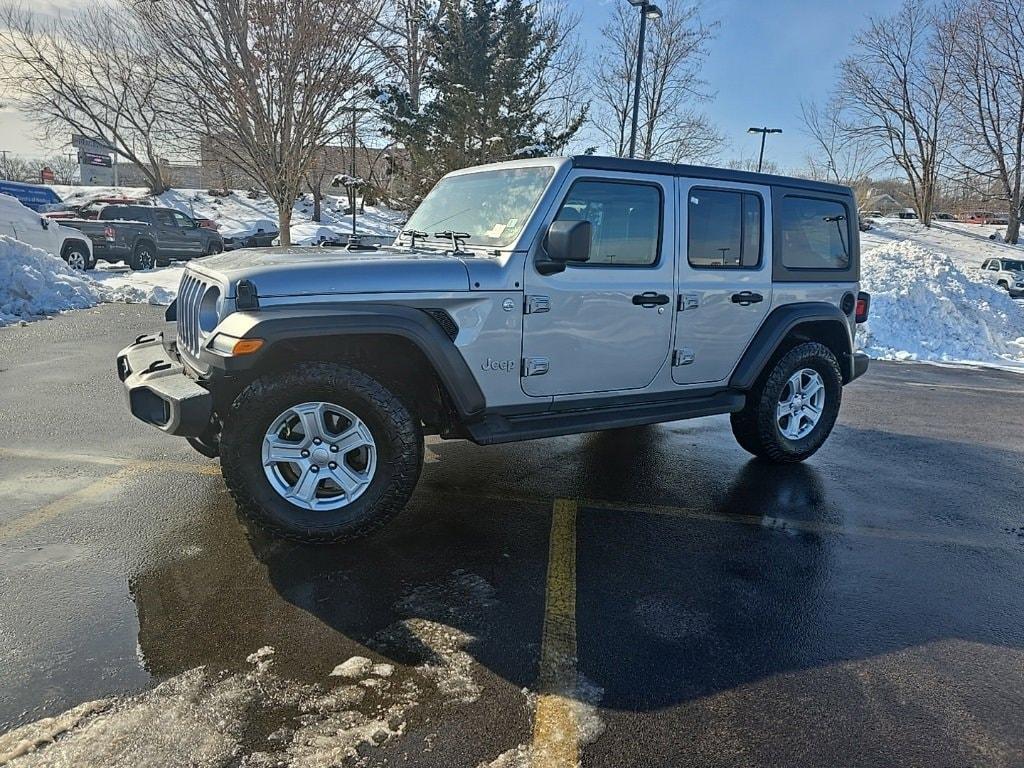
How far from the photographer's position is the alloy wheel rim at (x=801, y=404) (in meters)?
5.28

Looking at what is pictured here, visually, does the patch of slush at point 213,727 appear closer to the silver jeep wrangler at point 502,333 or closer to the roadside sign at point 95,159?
the silver jeep wrangler at point 502,333

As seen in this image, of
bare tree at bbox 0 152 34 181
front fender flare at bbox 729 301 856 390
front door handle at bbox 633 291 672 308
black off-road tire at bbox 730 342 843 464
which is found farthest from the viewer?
bare tree at bbox 0 152 34 181

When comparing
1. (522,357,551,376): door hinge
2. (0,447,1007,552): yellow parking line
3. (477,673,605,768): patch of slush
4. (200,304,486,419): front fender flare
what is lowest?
(477,673,605,768): patch of slush

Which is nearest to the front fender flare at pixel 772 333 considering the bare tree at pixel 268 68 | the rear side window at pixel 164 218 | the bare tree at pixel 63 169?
the bare tree at pixel 268 68

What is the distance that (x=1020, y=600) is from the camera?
3.38m

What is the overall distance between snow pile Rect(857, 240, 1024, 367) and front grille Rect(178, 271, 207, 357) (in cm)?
1067

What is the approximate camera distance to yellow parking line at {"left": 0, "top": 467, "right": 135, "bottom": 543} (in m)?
3.64

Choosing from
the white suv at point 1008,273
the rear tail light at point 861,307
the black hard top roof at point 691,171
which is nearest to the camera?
the black hard top roof at point 691,171

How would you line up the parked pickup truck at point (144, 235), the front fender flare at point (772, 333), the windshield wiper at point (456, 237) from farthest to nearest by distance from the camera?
the parked pickup truck at point (144, 235) < the front fender flare at point (772, 333) < the windshield wiper at point (456, 237)

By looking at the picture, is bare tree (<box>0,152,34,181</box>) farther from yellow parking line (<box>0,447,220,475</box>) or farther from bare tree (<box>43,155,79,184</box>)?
yellow parking line (<box>0,447,220,475</box>)

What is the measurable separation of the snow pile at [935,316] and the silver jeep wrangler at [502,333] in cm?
745

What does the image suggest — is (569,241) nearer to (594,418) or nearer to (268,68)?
(594,418)

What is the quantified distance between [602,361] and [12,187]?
37922 mm

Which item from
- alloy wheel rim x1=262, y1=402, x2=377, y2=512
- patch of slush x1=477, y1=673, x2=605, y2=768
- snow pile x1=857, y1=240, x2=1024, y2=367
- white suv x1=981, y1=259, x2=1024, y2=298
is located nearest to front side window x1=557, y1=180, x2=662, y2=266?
alloy wheel rim x1=262, y1=402, x2=377, y2=512
